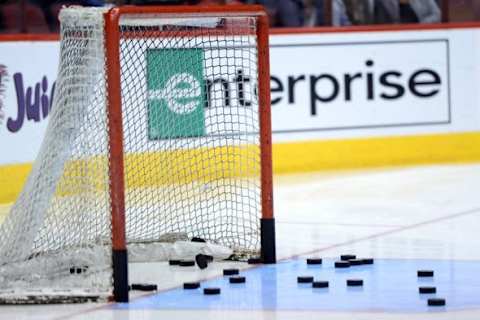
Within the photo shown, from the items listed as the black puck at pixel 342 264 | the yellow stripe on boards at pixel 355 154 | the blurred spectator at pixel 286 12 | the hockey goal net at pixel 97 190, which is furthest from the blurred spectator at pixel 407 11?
the black puck at pixel 342 264

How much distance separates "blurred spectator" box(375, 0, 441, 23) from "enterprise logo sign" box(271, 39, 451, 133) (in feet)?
0.86

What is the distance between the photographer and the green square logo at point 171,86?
7.71 metres

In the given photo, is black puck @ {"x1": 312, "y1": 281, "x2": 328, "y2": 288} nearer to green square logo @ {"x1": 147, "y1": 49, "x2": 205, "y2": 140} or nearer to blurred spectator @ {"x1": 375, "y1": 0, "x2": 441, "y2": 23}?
green square logo @ {"x1": 147, "y1": 49, "x2": 205, "y2": 140}

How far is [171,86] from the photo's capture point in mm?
7992

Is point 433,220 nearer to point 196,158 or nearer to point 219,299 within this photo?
point 196,158

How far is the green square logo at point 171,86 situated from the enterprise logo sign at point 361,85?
2.95 metres

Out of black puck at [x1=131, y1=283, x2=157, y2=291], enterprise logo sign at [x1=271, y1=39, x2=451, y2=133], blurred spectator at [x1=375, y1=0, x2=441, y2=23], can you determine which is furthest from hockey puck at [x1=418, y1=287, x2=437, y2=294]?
blurred spectator at [x1=375, y1=0, x2=441, y2=23]

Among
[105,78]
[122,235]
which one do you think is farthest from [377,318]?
[105,78]

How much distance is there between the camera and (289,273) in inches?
251

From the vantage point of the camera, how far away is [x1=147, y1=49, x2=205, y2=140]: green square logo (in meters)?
7.71

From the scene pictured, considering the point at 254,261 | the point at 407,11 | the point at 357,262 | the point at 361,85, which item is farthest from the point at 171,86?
the point at 407,11

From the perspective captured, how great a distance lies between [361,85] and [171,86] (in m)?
3.84

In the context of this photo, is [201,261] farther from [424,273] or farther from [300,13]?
[300,13]

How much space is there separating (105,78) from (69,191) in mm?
659
